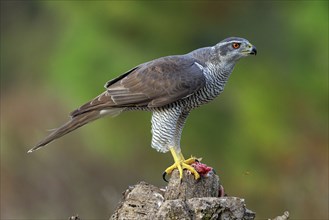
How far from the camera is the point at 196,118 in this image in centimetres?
1272

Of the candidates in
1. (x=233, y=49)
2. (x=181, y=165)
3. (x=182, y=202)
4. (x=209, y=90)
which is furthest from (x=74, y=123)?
(x=182, y=202)

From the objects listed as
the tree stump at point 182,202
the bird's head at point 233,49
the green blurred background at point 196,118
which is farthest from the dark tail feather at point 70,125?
the green blurred background at point 196,118

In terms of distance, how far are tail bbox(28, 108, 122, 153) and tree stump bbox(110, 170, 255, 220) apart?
100 centimetres

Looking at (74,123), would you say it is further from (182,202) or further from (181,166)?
(182,202)

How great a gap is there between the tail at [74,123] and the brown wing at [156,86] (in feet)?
0.14

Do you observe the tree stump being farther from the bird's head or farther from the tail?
the bird's head

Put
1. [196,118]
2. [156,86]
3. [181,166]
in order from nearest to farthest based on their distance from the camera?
1. [181,166]
2. [156,86]
3. [196,118]

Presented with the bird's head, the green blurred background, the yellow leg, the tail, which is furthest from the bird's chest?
the green blurred background

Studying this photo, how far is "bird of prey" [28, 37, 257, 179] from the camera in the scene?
7320mm

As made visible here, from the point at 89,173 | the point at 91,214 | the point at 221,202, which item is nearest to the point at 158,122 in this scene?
the point at 221,202

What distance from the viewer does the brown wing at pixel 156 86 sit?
7.32 metres

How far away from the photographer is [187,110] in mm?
7570

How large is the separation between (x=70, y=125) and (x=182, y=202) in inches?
69.2

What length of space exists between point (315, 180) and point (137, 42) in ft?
12.9
